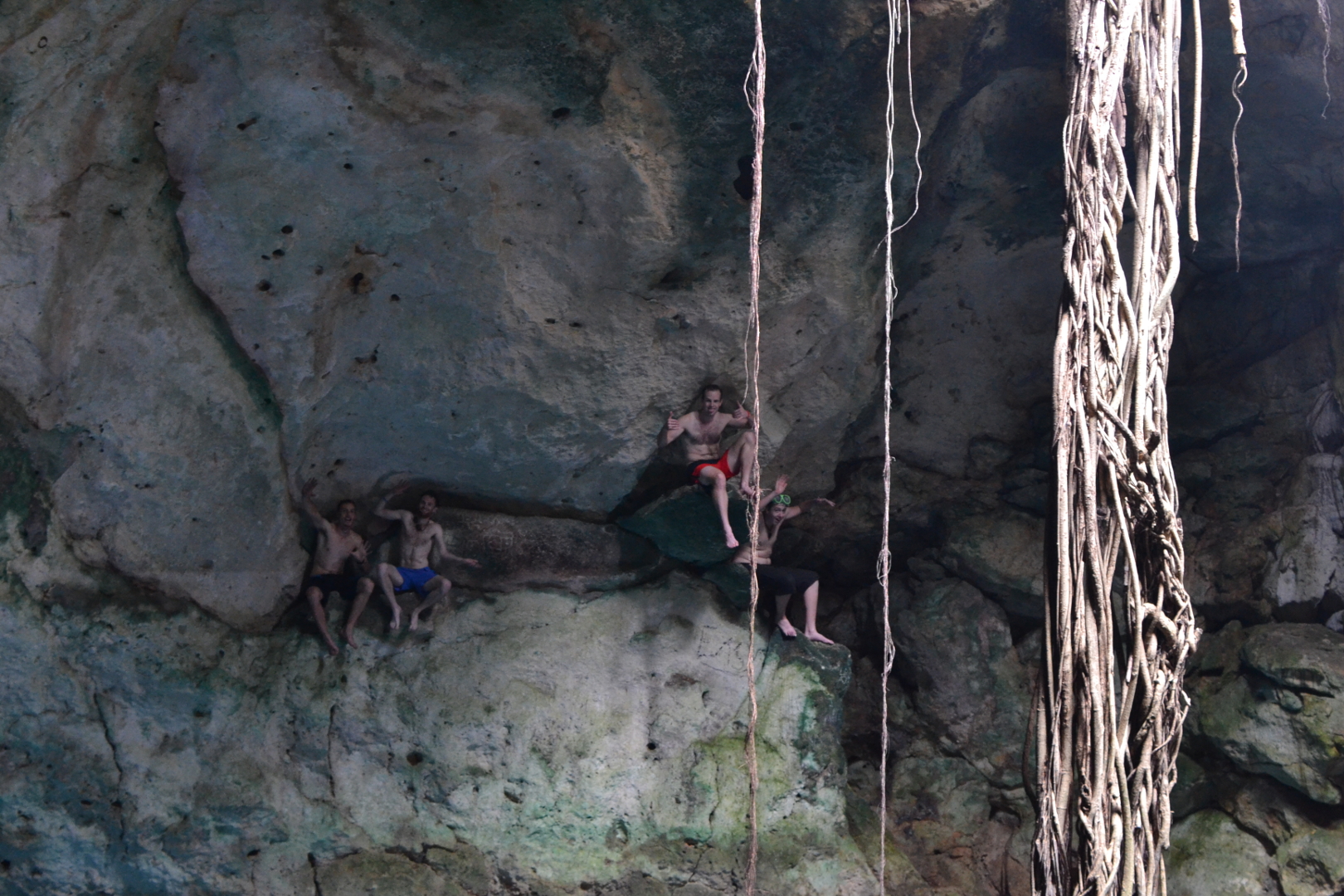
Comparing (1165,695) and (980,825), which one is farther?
(980,825)

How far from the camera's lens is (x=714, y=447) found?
17.9 ft

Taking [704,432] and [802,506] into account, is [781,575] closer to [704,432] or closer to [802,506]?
[802,506]

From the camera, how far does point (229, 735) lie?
4.94 m

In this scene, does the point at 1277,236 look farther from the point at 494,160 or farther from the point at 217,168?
the point at 217,168

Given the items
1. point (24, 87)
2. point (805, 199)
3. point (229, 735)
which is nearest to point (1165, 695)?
point (805, 199)

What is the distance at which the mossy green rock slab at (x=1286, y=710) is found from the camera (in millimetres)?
5184

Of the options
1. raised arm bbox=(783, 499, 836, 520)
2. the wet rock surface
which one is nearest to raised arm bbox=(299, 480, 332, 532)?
the wet rock surface

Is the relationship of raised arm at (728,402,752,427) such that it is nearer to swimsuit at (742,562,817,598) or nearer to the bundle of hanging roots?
swimsuit at (742,562,817,598)

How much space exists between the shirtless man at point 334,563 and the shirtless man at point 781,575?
1.84 m

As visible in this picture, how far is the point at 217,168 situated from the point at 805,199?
98.0 inches

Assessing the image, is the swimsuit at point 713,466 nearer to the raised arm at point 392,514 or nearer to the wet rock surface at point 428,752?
the wet rock surface at point 428,752

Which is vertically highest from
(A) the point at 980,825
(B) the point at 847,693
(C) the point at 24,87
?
(C) the point at 24,87

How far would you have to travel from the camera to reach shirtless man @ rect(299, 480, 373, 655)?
17.1 ft

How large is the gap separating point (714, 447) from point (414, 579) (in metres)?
1.58
